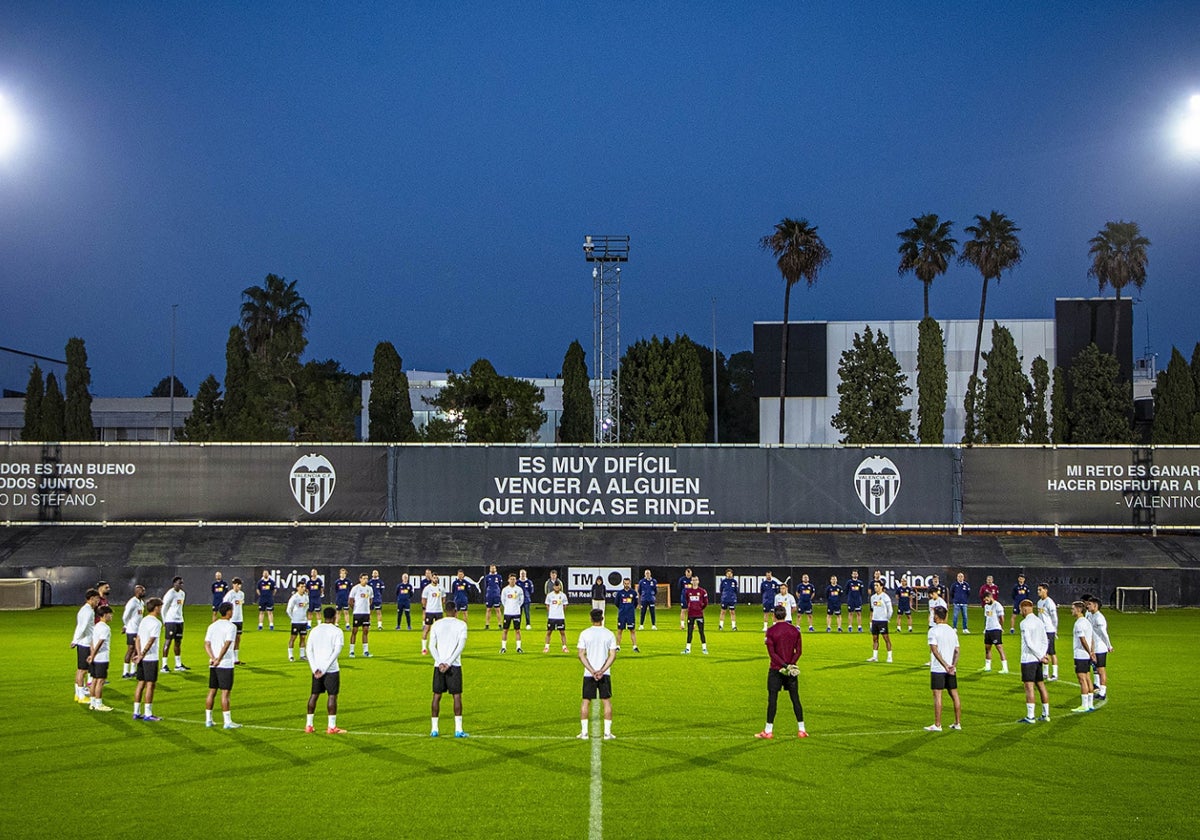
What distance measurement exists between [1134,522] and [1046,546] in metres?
4.08

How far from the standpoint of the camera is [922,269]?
72.3 metres

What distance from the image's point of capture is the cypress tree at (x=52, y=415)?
72125mm

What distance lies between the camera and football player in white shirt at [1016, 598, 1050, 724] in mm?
17719

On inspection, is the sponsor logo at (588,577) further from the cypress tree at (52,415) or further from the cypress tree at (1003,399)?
the cypress tree at (52,415)

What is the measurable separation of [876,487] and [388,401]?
27.1 meters

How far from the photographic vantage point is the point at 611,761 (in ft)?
48.6

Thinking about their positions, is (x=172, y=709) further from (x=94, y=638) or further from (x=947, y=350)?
(x=947, y=350)

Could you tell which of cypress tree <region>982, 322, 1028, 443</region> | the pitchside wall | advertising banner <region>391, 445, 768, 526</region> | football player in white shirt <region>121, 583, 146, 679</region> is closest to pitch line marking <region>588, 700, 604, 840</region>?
football player in white shirt <region>121, 583, 146, 679</region>

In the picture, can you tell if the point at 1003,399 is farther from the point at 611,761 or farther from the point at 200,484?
the point at 611,761

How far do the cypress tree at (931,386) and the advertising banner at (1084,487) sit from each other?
19.0 m

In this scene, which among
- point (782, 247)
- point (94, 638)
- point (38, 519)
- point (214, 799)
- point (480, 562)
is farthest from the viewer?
point (782, 247)

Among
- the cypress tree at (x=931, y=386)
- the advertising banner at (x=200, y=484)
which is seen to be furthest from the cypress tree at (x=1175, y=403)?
the advertising banner at (x=200, y=484)

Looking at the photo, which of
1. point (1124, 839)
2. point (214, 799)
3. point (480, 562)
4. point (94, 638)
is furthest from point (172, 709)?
point (480, 562)

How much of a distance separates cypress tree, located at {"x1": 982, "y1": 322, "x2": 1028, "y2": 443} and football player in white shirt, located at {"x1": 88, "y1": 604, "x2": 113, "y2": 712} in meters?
53.2
